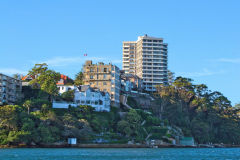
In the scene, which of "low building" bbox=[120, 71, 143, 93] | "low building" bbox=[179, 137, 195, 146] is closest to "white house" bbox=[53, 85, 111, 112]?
"low building" bbox=[120, 71, 143, 93]

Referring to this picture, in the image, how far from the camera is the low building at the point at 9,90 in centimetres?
12681

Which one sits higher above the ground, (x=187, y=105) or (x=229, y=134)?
(x=187, y=105)

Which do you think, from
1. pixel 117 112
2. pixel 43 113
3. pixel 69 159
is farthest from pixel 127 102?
pixel 69 159

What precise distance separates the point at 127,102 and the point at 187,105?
3401cm

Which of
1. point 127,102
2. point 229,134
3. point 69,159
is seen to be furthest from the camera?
point 229,134

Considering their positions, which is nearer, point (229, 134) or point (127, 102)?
point (127, 102)

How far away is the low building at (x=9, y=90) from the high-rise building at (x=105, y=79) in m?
26.4

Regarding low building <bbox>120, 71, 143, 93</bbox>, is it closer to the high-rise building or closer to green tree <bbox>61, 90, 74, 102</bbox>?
the high-rise building

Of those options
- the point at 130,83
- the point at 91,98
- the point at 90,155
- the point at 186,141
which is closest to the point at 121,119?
the point at 91,98

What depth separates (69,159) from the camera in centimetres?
7394

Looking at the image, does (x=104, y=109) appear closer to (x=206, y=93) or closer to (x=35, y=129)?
(x=35, y=129)

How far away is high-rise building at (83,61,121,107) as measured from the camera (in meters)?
145

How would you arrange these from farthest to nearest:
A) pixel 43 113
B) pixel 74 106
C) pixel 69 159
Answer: pixel 74 106
pixel 43 113
pixel 69 159

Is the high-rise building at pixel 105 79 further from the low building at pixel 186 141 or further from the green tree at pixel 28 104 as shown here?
the green tree at pixel 28 104
